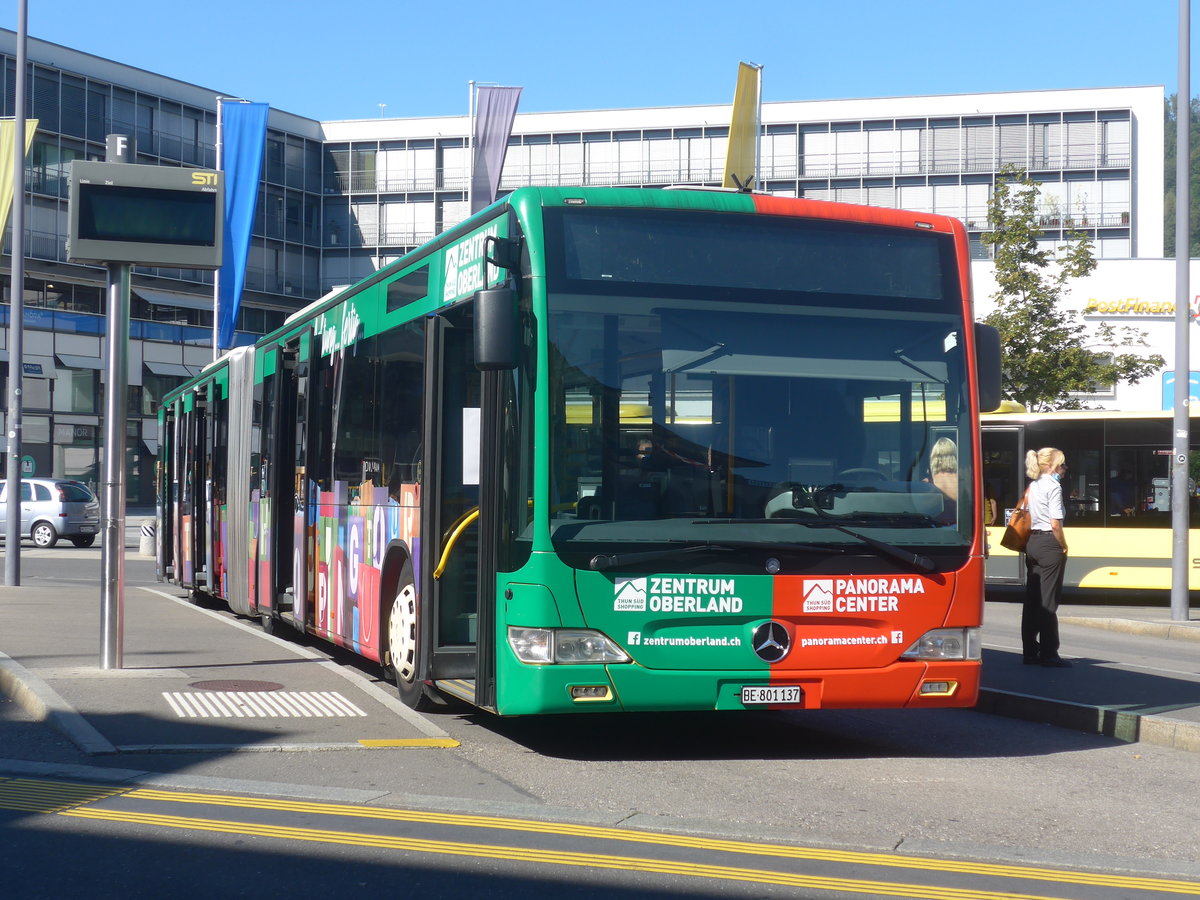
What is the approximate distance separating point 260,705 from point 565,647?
281 cm

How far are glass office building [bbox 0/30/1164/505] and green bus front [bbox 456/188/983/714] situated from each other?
168ft

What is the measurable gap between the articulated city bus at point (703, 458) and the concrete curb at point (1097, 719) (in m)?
1.75

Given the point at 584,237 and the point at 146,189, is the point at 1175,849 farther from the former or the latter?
the point at 146,189

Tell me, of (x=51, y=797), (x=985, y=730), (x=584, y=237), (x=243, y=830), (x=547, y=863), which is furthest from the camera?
(x=985, y=730)

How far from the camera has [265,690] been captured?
1025 centimetres

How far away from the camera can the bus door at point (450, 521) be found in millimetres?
8883

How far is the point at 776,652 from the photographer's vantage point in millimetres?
7957

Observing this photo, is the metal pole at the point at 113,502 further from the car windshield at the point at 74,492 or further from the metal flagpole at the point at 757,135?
the car windshield at the point at 74,492

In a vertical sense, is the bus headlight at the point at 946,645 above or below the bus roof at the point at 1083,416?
below

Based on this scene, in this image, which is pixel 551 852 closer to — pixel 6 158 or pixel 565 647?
pixel 565 647

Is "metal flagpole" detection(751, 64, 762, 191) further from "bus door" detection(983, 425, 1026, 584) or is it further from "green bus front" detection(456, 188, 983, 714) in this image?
"green bus front" detection(456, 188, 983, 714)

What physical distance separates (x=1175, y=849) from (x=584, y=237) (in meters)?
4.11

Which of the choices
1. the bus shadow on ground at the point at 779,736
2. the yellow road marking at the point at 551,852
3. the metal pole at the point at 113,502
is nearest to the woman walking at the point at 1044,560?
the bus shadow on ground at the point at 779,736

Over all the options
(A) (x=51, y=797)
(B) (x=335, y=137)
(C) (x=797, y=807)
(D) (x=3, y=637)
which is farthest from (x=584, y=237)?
(B) (x=335, y=137)
